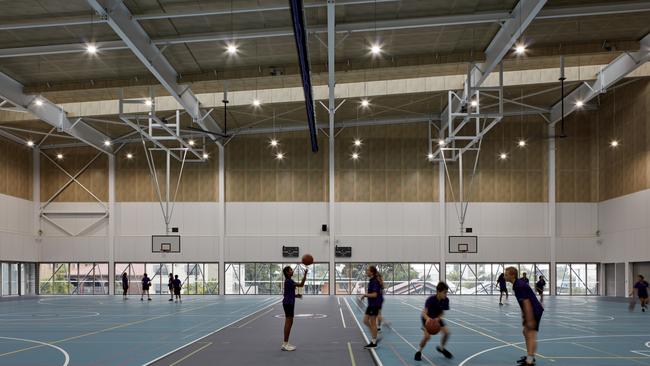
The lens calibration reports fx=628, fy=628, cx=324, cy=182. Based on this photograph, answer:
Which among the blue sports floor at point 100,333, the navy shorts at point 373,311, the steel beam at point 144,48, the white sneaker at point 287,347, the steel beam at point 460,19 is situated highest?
the steel beam at point 460,19

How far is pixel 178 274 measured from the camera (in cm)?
4384

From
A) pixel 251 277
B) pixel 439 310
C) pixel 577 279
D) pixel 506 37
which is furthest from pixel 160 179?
pixel 439 310

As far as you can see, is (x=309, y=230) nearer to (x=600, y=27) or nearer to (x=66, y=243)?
(x=66, y=243)

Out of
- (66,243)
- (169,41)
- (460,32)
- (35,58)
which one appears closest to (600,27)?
(460,32)

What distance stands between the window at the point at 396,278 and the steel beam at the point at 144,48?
15199 millimetres

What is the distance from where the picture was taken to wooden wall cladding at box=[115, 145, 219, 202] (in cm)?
4338

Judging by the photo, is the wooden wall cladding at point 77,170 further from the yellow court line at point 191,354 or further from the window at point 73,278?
the yellow court line at point 191,354

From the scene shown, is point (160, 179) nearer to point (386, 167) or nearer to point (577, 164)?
point (386, 167)

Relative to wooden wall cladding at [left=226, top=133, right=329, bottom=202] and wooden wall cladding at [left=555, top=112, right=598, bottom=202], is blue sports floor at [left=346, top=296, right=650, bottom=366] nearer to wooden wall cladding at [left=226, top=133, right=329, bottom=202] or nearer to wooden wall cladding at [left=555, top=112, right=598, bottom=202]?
wooden wall cladding at [left=555, top=112, right=598, bottom=202]

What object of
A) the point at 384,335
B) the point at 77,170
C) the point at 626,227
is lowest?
the point at 384,335

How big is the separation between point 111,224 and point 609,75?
32702 mm

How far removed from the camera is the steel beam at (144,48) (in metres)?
21.7

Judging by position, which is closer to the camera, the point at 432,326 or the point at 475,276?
the point at 432,326

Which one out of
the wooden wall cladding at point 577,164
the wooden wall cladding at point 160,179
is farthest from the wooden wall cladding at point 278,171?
the wooden wall cladding at point 577,164
